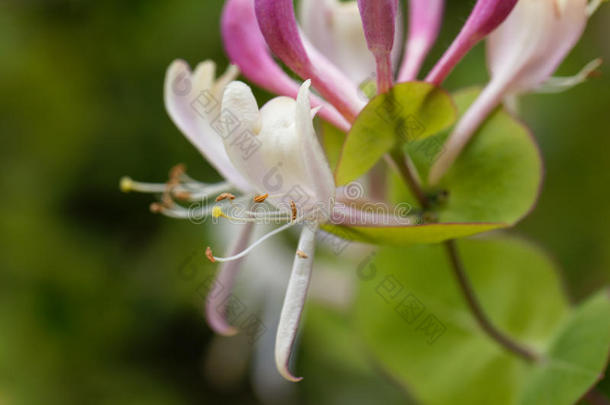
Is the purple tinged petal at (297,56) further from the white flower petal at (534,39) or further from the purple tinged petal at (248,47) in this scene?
the white flower petal at (534,39)

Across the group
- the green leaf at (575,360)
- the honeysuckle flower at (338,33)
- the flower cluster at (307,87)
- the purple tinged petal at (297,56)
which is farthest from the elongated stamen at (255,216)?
the green leaf at (575,360)

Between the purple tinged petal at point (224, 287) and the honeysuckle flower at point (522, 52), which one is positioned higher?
the honeysuckle flower at point (522, 52)

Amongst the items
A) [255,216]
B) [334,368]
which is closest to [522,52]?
[255,216]

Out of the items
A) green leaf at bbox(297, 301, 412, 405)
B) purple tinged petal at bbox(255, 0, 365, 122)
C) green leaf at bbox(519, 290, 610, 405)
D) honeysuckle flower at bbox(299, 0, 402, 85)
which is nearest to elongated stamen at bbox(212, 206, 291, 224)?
purple tinged petal at bbox(255, 0, 365, 122)

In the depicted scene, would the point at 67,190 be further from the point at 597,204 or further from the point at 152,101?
the point at 597,204

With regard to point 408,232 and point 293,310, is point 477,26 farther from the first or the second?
point 293,310

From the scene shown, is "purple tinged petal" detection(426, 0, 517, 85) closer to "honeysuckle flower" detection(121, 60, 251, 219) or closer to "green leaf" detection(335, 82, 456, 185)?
"green leaf" detection(335, 82, 456, 185)
